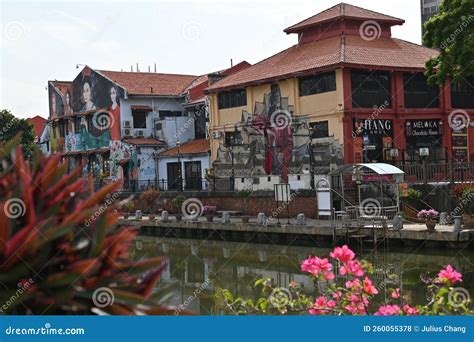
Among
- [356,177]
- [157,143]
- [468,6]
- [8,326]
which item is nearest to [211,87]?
[157,143]

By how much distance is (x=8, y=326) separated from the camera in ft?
12.0

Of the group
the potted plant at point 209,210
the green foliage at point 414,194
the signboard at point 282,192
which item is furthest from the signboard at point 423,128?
the potted plant at point 209,210

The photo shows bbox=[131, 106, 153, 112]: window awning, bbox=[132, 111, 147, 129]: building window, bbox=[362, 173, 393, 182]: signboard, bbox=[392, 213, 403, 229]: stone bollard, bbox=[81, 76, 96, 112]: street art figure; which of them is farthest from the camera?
bbox=[81, 76, 96, 112]: street art figure

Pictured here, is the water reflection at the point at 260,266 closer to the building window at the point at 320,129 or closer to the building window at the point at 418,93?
the building window at the point at 320,129

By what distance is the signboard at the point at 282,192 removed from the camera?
27.7 metres

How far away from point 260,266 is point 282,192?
6283 millimetres

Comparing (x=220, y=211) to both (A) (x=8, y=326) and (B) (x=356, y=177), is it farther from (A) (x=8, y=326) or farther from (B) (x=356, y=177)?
(A) (x=8, y=326)

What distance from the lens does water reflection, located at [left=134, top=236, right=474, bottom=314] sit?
16484mm

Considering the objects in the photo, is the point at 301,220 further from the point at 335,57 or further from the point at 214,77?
the point at 214,77

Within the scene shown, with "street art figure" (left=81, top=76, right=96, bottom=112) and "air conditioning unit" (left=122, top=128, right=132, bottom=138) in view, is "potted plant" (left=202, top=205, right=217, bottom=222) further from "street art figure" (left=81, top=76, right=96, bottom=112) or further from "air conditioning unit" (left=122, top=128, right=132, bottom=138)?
"street art figure" (left=81, top=76, right=96, bottom=112)

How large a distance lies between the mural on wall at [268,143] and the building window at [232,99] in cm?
71

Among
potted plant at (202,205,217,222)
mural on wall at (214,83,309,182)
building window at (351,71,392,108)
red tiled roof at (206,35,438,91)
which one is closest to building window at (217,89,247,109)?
red tiled roof at (206,35,438,91)

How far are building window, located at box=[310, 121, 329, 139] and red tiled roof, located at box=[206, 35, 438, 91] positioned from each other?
2.31 metres

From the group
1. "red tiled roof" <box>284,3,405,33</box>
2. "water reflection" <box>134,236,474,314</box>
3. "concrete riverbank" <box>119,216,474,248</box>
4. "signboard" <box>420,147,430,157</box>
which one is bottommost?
"water reflection" <box>134,236,474,314</box>
